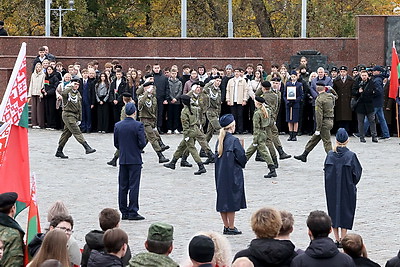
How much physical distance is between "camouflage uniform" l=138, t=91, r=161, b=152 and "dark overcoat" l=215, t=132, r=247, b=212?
6.88 meters

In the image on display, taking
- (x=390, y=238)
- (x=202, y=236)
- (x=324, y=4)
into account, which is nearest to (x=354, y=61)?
(x=324, y=4)

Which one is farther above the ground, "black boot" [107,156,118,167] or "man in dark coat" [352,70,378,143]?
"man in dark coat" [352,70,378,143]

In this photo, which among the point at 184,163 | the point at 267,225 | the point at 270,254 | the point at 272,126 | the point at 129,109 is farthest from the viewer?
the point at 184,163

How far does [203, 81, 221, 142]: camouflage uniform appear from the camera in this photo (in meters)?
21.9

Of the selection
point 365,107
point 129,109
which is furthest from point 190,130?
point 365,107

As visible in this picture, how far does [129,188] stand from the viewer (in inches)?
613

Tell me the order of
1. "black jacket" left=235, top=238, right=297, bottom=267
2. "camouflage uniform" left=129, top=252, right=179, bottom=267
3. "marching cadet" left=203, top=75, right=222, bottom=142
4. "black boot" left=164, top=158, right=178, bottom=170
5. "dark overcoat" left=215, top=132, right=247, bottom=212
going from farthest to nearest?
"marching cadet" left=203, top=75, right=222, bottom=142, "black boot" left=164, top=158, right=178, bottom=170, "dark overcoat" left=215, top=132, right=247, bottom=212, "black jacket" left=235, top=238, right=297, bottom=267, "camouflage uniform" left=129, top=252, right=179, bottom=267

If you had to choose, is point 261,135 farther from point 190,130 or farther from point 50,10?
point 50,10

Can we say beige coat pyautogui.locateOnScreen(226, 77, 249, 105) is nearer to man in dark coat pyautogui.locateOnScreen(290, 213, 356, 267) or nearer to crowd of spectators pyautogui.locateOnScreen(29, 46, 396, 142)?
crowd of spectators pyautogui.locateOnScreen(29, 46, 396, 142)

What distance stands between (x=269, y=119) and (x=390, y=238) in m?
6.16

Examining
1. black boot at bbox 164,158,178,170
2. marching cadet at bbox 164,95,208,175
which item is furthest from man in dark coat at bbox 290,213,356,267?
black boot at bbox 164,158,178,170

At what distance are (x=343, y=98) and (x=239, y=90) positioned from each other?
2557 mm

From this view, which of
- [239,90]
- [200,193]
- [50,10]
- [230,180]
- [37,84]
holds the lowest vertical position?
[200,193]

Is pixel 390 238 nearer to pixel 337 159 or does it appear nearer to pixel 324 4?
pixel 337 159
